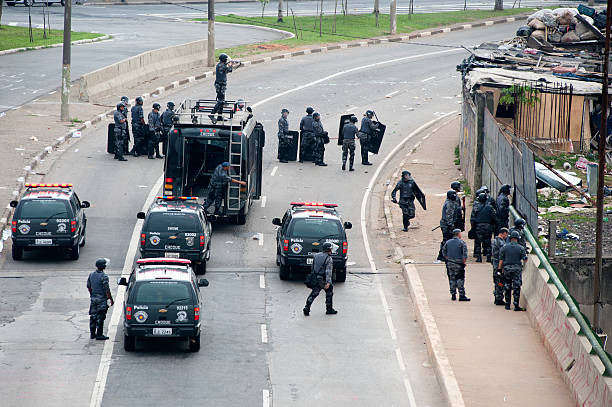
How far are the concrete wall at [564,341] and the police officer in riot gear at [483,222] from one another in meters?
1.97

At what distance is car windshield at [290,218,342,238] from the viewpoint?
25016 millimetres

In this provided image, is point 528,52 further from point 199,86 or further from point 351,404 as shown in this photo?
point 351,404

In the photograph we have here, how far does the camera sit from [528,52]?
1722 inches

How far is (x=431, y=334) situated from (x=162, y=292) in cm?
547

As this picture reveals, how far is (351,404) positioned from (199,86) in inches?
1288

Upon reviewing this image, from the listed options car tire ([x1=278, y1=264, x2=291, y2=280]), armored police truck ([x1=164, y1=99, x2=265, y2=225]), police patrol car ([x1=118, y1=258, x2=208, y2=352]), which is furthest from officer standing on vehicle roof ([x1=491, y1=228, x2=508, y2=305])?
armored police truck ([x1=164, y1=99, x2=265, y2=225])

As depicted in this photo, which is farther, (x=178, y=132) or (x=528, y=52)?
(x=528, y=52)

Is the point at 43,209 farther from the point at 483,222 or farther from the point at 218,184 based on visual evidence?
the point at 483,222

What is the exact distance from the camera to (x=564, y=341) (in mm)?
19547

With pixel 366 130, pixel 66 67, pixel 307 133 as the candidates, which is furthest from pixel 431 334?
pixel 66 67

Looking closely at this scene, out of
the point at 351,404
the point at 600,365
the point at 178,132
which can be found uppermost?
the point at 178,132

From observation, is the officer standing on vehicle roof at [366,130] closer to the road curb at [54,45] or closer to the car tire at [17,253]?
the car tire at [17,253]

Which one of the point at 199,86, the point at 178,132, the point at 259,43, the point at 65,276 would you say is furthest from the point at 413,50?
the point at 65,276

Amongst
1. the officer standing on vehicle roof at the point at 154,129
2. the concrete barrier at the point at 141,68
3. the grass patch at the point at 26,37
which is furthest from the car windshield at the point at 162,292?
the grass patch at the point at 26,37
